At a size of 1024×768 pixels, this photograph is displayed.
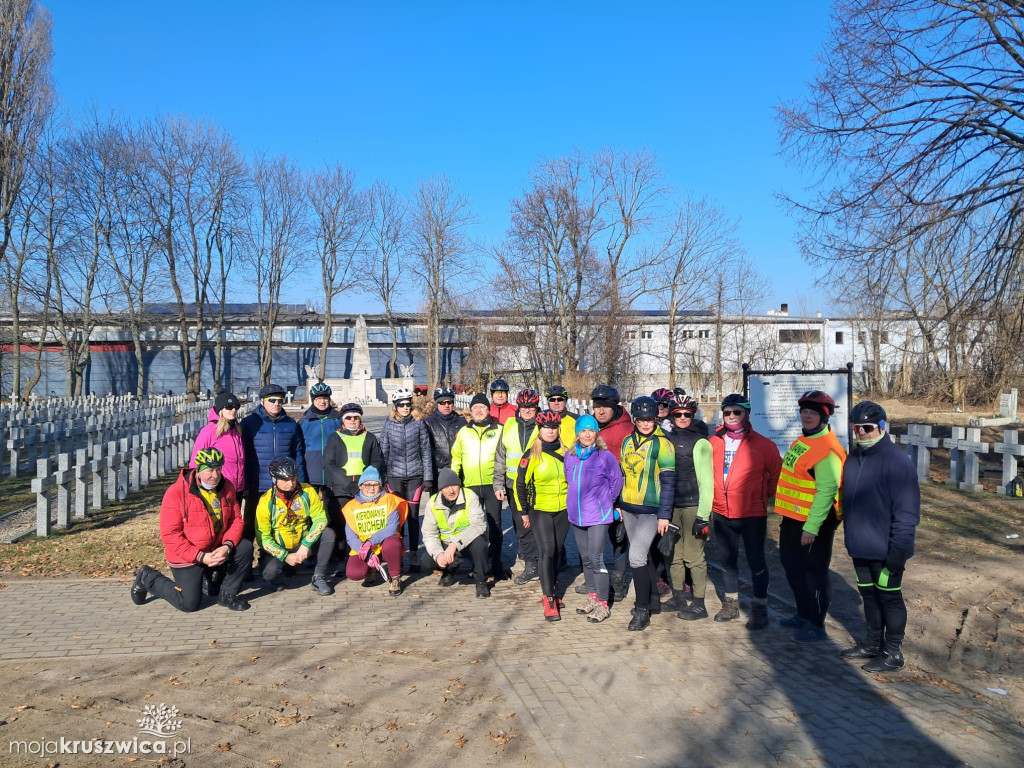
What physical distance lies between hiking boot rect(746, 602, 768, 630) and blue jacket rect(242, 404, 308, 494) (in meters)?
4.63

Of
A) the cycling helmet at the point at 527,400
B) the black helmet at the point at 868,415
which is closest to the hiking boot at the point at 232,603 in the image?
the cycling helmet at the point at 527,400

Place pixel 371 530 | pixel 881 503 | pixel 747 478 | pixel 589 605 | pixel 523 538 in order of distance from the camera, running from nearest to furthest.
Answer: pixel 881 503 → pixel 747 478 → pixel 589 605 → pixel 371 530 → pixel 523 538

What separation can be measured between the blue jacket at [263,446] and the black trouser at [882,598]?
210 inches

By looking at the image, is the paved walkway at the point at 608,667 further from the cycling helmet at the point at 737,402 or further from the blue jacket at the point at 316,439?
the cycling helmet at the point at 737,402

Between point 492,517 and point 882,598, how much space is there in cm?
369

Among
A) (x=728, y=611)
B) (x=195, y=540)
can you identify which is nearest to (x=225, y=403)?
(x=195, y=540)

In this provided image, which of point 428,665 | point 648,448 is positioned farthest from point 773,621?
point 428,665

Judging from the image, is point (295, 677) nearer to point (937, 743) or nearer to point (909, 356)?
point (937, 743)

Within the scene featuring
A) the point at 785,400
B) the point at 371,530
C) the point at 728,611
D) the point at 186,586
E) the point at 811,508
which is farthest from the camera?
the point at 785,400

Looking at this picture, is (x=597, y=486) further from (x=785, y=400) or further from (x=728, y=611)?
(x=785, y=400)

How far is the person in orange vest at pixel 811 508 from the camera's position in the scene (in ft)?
18.6

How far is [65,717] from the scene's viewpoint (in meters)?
4.36

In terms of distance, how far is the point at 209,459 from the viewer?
664 cm

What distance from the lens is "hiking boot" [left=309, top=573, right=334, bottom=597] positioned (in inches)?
280
